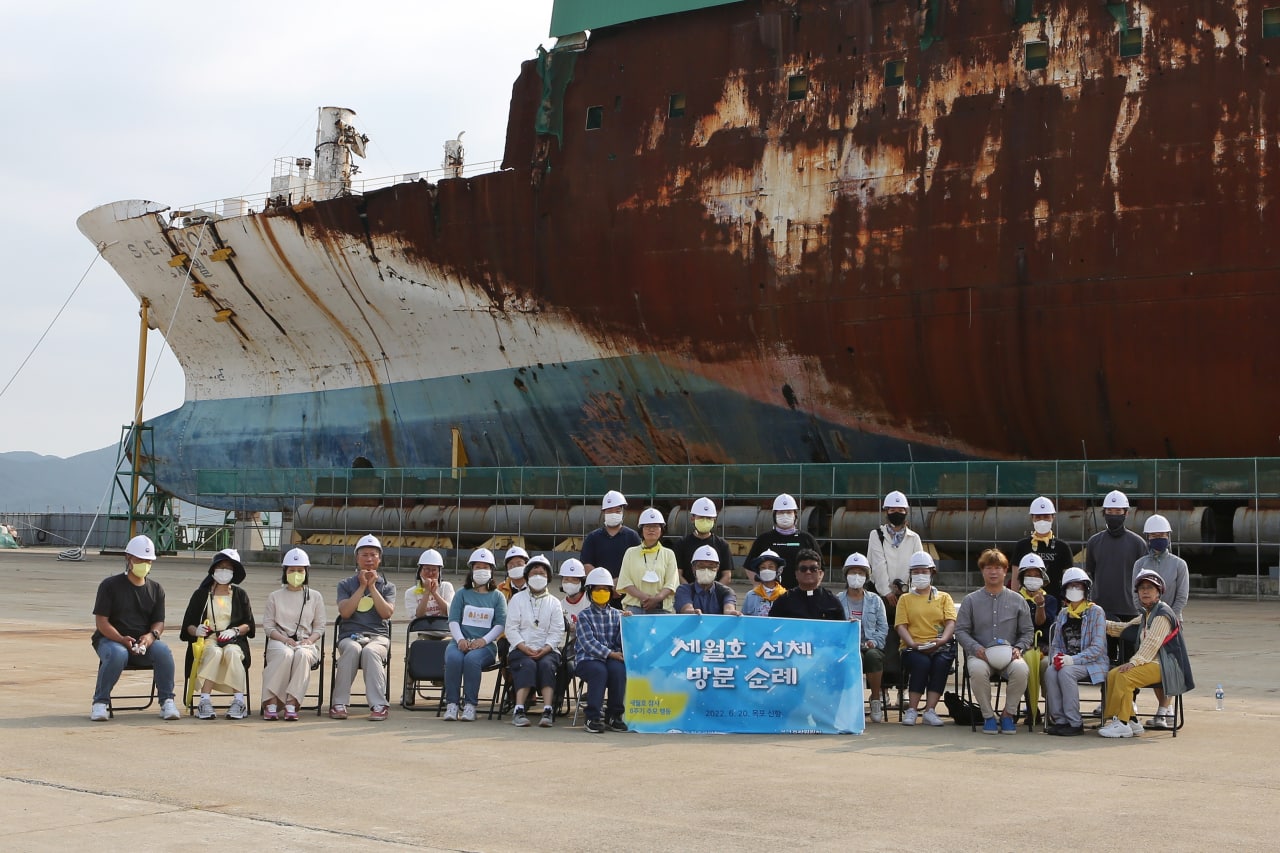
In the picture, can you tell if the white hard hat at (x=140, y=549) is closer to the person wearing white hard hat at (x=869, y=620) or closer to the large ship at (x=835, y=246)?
the person wearing white hard hat at (x=869, y=620)

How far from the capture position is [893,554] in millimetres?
9328

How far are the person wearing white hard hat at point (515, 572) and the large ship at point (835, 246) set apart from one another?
12363mm

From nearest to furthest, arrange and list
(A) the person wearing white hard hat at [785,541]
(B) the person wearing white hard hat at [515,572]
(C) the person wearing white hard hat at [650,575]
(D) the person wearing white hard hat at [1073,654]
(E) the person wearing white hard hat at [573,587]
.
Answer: (D) the person wearing white hard hat at [1073,654] → (C) the person wearing white hard hat at [650,575] → (B) the person wearing white hard hat at [515,572] → (E) the person wearing white hard hat at [573,587] → (A) the person wearing white hard hat at [785,541]

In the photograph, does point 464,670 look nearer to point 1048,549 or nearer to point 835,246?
point 1048,549

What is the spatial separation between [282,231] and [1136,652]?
2331 cm

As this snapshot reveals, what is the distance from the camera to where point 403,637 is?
13516 mm

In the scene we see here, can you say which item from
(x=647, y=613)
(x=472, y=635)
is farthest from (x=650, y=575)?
(x=472, y=635)

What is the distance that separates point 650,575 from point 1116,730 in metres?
2.94

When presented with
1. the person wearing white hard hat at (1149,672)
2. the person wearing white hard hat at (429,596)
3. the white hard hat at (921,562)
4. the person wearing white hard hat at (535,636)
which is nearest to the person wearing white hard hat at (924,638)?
the white hard hat at (921,562)

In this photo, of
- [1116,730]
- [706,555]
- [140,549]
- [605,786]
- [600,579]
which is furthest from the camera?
[706,555]

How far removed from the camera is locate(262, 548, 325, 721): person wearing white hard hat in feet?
28.1

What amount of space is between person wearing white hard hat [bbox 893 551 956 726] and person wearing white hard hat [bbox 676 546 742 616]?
1076mm

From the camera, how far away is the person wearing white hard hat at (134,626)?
8383 millimetres

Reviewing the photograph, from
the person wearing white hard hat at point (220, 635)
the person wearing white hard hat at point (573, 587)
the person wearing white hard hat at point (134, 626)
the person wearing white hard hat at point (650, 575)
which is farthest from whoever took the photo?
the person wearing white hard hat at point (573, 587)
